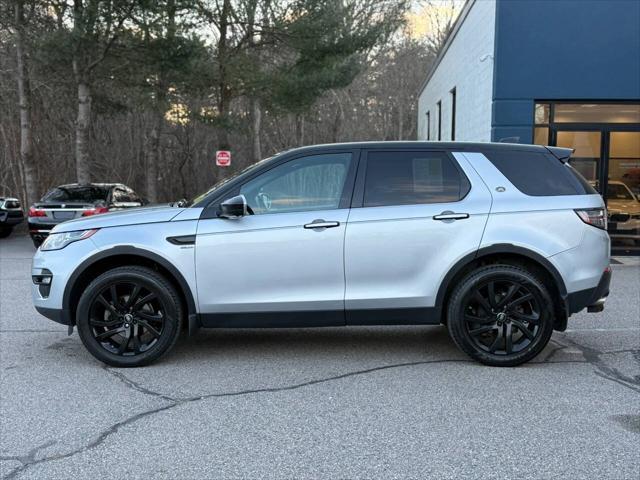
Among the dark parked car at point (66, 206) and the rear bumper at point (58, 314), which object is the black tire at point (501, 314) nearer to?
the rear bumper at point (58, 314)

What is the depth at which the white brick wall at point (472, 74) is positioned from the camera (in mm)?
11703

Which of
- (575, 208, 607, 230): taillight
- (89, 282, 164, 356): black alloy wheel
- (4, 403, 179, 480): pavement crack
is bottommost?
(4, 403, 179, 480): pavement crack

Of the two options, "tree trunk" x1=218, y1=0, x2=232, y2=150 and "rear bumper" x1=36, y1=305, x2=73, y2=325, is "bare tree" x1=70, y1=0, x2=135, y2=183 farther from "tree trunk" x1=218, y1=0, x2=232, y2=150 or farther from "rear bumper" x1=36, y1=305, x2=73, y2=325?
"rear bumper" x1=36, y1=305, x2=73, y2=325

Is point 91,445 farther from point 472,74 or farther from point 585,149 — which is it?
point 472,74

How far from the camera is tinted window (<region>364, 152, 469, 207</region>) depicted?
15.7 ft

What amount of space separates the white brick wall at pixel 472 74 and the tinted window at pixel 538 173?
22.4 feet

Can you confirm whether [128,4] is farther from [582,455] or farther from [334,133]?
[334,133]

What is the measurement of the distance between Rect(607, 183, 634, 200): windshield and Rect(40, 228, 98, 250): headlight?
10.2 m

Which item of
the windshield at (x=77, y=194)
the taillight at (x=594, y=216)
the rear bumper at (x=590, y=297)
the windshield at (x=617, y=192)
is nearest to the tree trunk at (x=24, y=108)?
the windshield at (x=77, y=194)

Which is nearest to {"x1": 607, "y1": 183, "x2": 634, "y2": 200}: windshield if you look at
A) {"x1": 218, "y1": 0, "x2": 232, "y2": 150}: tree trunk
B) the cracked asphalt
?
the cracked asphalt

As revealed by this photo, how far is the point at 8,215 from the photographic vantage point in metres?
15.6

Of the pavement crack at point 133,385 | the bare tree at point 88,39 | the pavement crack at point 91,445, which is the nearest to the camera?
the pavement crack at point 91,445

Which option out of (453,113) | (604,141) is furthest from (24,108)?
(604,141)

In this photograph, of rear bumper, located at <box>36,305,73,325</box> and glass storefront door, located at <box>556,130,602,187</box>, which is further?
glass storefront door, located at <box>556,130,602,187</box>
